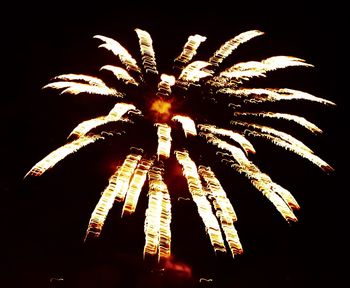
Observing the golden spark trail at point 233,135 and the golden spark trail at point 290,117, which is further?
the golden spark trail at point 290,117

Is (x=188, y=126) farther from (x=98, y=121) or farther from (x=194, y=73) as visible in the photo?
(x=98, y=121)

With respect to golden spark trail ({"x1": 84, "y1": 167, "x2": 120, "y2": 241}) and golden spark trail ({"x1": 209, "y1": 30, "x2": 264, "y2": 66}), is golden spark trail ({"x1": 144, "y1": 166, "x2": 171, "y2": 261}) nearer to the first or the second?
golden spark trail ({"x1": 84, "y1": 167, "x2": 120, "y2": 241})

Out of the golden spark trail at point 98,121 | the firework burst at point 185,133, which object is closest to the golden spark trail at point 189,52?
the firework burst at point 185,133

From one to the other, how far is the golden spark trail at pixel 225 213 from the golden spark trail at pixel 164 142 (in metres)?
1.01

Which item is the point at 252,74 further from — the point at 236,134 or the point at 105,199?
the point at 105,199

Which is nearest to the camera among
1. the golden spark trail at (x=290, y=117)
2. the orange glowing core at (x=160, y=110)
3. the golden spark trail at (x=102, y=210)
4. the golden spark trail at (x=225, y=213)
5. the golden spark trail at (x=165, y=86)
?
the golden spark trail at (x=102, y=210)

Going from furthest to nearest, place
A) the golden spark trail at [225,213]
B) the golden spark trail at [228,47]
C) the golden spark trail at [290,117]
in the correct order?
1. the golden spark trail at [228,47]
2. the golden spark trail at [290,117]
3. the golden spark trail at [225,213]

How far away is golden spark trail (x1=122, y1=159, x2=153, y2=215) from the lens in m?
5.95

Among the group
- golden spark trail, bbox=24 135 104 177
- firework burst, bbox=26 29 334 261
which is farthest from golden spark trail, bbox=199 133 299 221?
golden spark trail, bbox=24 135 104 177

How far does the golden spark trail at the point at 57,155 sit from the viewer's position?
5.96 metres

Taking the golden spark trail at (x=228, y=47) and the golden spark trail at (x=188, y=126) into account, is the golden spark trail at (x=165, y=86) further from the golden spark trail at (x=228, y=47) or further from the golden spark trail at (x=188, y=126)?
the golden spark trail at (x=228, y=47)

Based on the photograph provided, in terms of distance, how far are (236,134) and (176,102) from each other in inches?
50.7

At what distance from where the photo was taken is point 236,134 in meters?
6.70

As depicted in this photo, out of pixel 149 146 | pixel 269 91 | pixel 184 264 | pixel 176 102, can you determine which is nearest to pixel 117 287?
pixel 184 264
